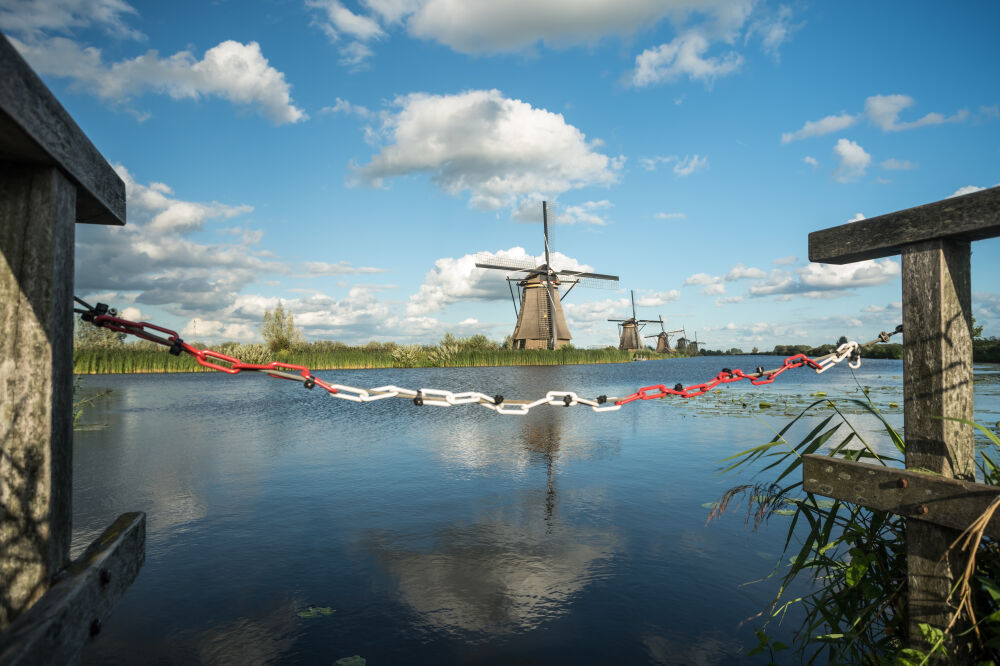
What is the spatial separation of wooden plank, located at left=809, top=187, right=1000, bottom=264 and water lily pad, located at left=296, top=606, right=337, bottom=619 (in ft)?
12.0

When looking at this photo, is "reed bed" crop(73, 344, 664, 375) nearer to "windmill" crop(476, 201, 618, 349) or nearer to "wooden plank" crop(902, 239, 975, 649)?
"windmill" crop(476, 201, 618, 349)

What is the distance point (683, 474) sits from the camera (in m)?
7.48

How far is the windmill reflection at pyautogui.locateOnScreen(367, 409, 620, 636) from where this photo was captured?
3680 mm

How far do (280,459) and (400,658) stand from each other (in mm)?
6381

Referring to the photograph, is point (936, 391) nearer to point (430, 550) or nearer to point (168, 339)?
point (168, 339)

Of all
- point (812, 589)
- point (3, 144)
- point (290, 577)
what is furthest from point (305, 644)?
point (812, 589)

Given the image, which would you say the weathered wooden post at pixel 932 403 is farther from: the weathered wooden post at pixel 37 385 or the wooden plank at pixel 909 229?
the weathered wooden post at pixel 37 385

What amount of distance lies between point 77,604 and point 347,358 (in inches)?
1363

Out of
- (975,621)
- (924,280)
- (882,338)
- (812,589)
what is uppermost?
(924,280)

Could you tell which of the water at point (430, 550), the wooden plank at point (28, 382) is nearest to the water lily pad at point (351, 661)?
the water at point (430, 550)

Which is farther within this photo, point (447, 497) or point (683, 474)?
point (683, 474)

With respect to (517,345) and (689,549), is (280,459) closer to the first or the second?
(689,549)

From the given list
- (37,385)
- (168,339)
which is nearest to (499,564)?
(168,339)

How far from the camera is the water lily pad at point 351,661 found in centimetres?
311
